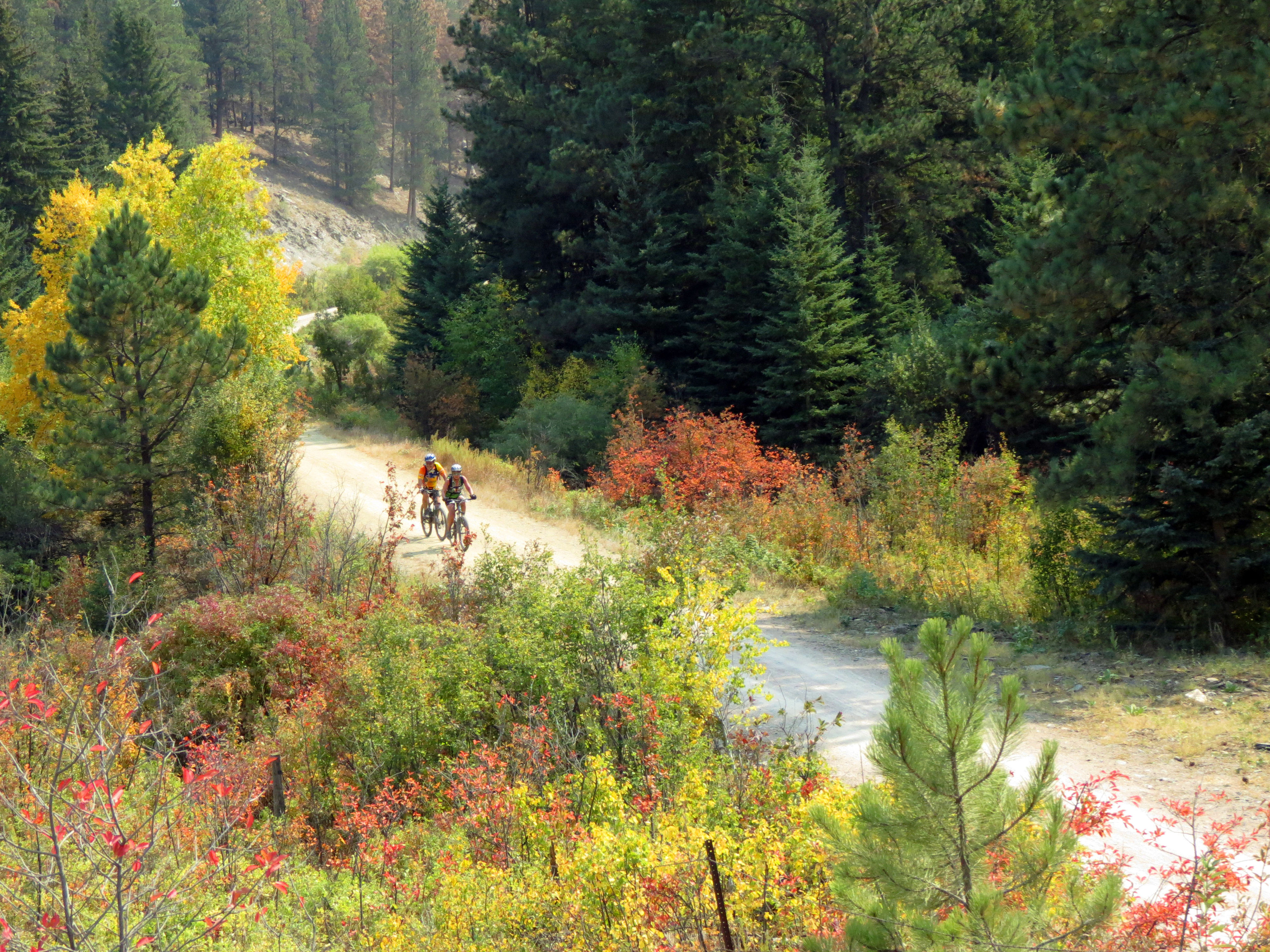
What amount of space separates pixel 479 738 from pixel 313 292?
187ft

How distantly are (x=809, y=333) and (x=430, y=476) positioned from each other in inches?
444

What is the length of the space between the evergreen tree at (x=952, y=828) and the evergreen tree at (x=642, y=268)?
80.8 feet

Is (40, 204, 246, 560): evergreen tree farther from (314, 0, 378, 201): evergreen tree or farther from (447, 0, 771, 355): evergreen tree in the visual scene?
(314, 0, 378, 201): evergreen tree

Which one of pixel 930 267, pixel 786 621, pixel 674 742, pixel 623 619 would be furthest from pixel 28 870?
pixel 930 267

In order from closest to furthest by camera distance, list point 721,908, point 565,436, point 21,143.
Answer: point 721,908 < point 565,436 < point 21,143

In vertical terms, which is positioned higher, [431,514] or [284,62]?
[284,62]

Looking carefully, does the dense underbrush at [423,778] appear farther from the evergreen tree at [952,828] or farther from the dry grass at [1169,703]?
Answer: the dry grass at [1169,703]

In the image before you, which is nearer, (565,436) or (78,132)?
(565,436)

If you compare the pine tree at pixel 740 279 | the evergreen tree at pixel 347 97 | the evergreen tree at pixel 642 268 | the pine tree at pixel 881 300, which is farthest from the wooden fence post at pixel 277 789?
the evergreen tree at pixel 347 97

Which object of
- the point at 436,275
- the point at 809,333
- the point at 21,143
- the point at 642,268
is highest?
the point at 21,143

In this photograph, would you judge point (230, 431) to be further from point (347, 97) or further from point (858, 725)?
point (347, 97)

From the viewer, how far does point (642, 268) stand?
28.8 m

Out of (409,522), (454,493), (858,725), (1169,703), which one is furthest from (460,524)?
(1169,703)

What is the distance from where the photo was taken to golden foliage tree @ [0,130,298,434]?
82.6 feet
